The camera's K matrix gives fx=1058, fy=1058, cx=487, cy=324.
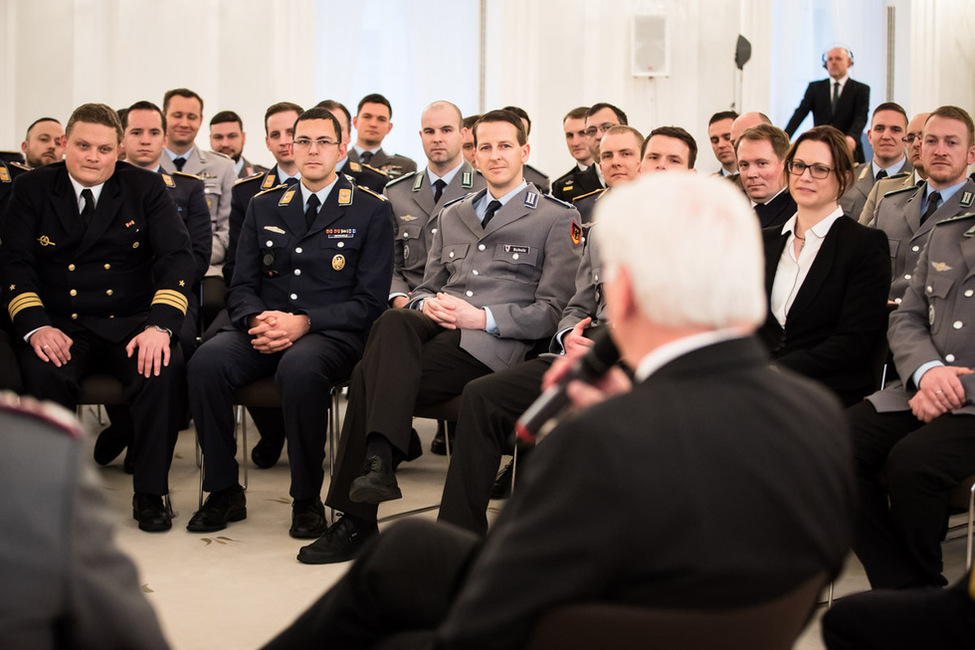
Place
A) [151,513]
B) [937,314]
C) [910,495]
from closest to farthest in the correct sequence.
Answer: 1. [910,495]
2. [937,314]
3. [151,513]

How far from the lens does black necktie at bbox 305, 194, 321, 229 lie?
4.01 metres

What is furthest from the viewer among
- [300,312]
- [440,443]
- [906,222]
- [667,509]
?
[440,443]

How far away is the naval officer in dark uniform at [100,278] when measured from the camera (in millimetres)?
3645

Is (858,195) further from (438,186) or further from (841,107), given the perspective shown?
(841,107)

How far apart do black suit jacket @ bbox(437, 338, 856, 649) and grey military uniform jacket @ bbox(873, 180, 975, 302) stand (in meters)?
2.81

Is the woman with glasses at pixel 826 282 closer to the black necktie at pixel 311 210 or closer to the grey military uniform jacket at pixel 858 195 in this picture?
the black necktie at pixel 311 210

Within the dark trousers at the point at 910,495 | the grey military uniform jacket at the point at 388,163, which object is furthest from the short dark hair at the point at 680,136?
the grey military uniform jacket at the point at 388,163

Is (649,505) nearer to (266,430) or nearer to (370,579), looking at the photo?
(370,579)

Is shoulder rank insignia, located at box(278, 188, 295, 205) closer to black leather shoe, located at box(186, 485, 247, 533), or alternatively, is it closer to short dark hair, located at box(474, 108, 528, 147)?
short dark hair, located at box(474, 108, 528, 147)

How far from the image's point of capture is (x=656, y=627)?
46.0 inches

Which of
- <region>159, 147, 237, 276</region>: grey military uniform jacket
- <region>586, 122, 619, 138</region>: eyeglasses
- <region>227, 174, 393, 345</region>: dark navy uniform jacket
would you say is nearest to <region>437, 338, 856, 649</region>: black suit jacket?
<region>227, 174, 393, 345</region>: dark navy uniform jacket

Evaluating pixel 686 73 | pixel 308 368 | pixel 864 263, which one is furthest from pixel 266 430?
pixel 686 73

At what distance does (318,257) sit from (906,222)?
7.60 ft

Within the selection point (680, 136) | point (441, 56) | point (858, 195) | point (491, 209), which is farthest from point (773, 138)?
point (441, 56)
